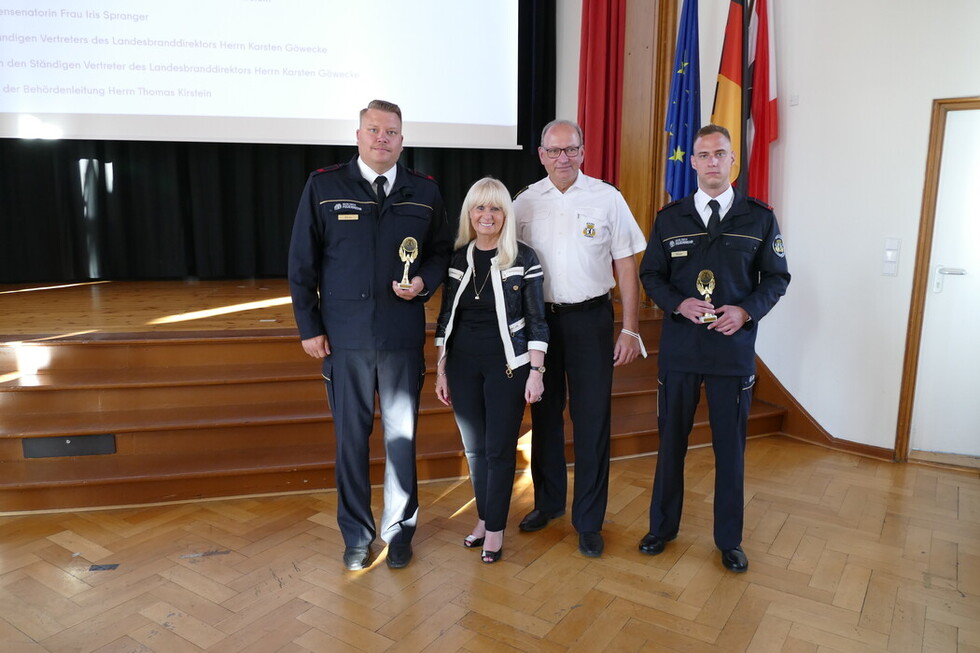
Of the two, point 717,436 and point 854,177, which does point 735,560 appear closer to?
point 717,436

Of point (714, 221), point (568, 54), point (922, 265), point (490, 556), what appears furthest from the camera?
point (568, 54)

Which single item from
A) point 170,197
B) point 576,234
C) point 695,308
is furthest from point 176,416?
point 170,197

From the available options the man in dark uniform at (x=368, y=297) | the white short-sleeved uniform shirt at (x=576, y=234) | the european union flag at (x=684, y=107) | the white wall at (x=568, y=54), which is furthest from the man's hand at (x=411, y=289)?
the white wall at (x=568, y=54)

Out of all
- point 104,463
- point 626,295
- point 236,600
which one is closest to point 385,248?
point 626,295

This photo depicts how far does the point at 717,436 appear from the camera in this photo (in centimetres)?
264

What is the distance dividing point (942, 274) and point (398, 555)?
3.09m

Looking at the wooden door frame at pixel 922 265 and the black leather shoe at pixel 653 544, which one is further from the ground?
the wooden door frame at pixel 922 265

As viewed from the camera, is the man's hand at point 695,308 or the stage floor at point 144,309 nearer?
the man's hand at point 695,308

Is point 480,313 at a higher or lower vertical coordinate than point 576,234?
lower

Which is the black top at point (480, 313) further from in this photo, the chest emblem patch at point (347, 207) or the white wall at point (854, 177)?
the white wall at point (854, 177)

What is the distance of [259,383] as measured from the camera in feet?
12.0

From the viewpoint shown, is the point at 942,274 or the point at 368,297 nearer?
the point at 368,297

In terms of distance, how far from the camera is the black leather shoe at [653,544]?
2746 millimetres

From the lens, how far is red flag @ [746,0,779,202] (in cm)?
415
